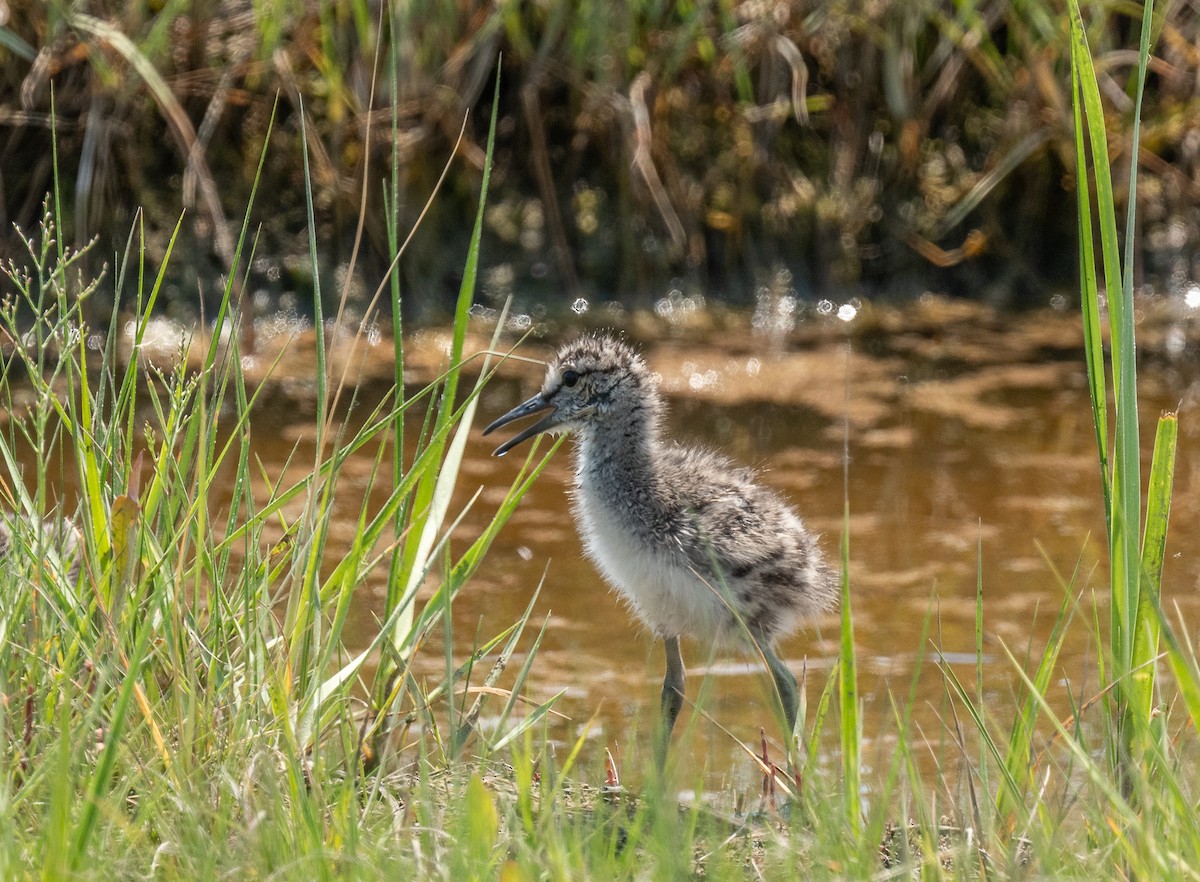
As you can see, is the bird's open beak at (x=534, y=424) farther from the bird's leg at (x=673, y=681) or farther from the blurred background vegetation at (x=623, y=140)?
the blurred background vegetation at (x=623, y=140)

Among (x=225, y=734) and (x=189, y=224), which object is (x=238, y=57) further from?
(x=225, y=734)

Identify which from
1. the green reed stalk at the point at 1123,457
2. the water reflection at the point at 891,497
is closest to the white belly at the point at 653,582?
the water reflection at the point at 891,497

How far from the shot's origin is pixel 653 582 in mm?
3625

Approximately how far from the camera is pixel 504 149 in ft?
22.4

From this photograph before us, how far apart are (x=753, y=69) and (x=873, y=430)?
5.85 ft

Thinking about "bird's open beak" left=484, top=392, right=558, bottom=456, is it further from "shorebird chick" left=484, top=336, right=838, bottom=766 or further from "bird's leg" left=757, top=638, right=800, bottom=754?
"bird's leg" left=757, top=638, right=800, bottom=754

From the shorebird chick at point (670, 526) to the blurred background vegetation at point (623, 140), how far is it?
2500 mm

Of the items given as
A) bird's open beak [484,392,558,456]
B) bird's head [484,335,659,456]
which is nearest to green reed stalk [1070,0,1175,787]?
bird's head [484,335,659,456]

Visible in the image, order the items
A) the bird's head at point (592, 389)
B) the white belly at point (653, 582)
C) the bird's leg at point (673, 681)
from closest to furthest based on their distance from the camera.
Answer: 1. the white belly at point (653, 582)
2. the bird's leg at point (673, 681)
3. the bird's head at point (592, 389)

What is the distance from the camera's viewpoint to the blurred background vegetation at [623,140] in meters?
6.16

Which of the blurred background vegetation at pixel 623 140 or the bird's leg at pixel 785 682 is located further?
the blurred background vegetation at pixel 623 140

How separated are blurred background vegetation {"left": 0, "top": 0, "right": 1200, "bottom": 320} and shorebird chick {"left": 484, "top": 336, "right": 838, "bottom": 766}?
2.50 meters

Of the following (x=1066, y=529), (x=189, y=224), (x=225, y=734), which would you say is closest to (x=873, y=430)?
(x=1066, y=529)

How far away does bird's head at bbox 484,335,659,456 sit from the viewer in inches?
153
